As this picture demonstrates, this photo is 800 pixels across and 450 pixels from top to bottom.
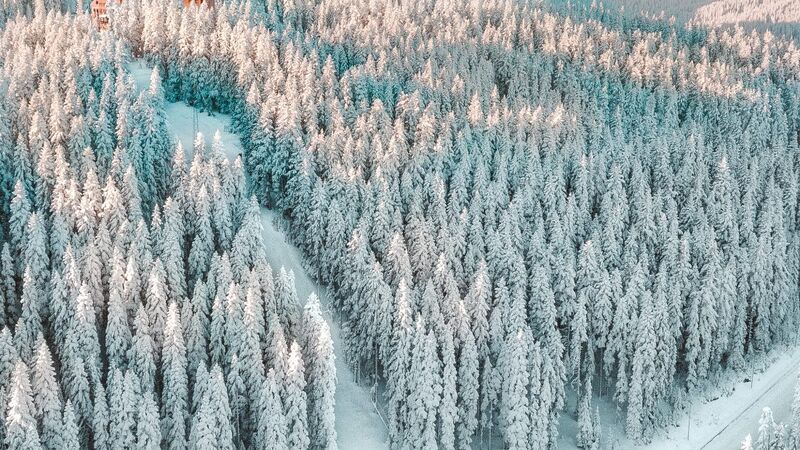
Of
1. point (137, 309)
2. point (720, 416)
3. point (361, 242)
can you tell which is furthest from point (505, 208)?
point (137, 309)

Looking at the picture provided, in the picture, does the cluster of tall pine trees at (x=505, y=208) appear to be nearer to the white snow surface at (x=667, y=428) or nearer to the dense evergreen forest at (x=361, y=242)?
the dense evergreen forest at (x=361, y=242)

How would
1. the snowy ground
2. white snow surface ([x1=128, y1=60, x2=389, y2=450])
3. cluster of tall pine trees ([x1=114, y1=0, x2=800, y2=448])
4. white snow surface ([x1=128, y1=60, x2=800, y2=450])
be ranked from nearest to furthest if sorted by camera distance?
1. cluster of tall pine trees ([x1=114, y1=0, x2=800, y2=448])
2. white snow surface ([x1=128, y1=60, x2=389, y2=450])
3. white snow surface ([x1=128, y1=60, x2=800, y2=450])
4. the snowy ground

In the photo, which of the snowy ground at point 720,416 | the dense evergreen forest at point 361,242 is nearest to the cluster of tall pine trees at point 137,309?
the dense evergreen forest at point 361,242

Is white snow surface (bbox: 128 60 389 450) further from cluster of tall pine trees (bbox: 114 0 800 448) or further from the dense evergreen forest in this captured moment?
cluster of tall pine trees (bbox: 114 0 800 448)

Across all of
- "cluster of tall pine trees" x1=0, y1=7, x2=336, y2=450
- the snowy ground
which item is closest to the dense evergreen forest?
"cluster of tall pine trees" x1=0, y1=7, x2=336, y2=450

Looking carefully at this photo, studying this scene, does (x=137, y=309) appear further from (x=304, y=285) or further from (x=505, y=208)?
(x=505, y=208)

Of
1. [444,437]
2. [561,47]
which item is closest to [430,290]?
[444,437]

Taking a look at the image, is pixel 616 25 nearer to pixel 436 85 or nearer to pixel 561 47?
pixel 561 47
